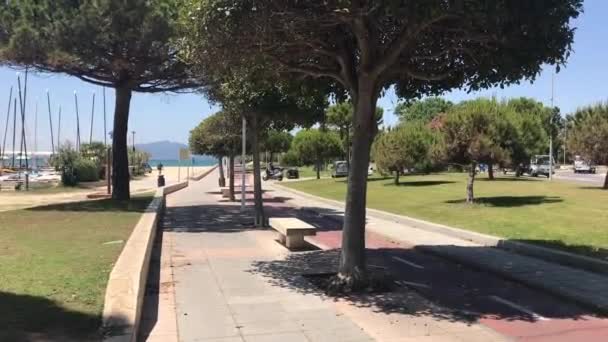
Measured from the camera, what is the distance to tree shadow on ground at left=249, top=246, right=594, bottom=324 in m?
7.89

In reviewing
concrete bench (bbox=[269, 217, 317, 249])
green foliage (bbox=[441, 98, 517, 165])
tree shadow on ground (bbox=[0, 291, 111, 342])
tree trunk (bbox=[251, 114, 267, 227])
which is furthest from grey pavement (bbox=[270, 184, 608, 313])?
tree shadow on ground (bbox=[0, 291, 111, 342])

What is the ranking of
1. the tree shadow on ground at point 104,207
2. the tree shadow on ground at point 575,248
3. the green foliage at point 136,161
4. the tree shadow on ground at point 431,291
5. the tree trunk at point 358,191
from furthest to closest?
the green foliage at point 136,161 → the tree shadow on ground at point 104,207 → the tree shadow on ground at point 575,248 → the tree trunk at point 358,191 → the tree shadow on ground at point 431,291

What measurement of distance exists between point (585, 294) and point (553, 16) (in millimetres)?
3599

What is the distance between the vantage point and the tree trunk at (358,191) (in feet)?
30.4

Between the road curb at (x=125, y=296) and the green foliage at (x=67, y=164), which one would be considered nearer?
the road curb at (x=125, y=296)

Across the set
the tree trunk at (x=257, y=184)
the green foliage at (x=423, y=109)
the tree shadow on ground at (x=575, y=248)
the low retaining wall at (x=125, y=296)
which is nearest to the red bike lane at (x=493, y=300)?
the tree shadow on ground at (x=575, y=248)

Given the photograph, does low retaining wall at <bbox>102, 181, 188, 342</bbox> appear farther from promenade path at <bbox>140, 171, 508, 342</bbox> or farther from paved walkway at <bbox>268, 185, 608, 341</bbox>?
paved walkway at <bbox>268, 185, 608, 341</bbox>

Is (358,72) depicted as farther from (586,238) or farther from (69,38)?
(69,38)

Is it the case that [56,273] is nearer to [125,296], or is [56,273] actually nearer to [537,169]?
[125,296]

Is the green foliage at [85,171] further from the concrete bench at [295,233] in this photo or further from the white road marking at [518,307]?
the white road marking at [518,307]

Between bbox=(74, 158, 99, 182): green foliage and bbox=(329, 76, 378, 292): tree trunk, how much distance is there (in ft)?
133

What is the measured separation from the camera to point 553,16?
319 inches

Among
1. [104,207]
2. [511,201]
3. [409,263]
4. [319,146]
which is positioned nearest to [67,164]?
[319,146]

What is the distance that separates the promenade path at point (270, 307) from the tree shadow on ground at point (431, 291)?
0.08ft
